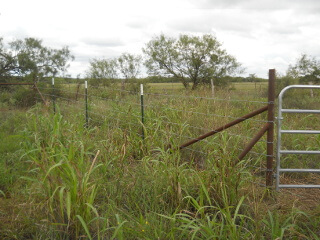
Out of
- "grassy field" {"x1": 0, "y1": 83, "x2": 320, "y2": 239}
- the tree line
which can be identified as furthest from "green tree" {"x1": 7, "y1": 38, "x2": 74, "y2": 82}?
"grassy field" {"x1": 0, "y1": 83, "x2": 320, "y2": 239}

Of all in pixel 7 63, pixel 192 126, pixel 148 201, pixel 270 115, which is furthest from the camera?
pixel 7 63

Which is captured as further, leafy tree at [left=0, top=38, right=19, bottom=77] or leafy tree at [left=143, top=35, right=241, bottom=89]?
leafy tree at [left=143, top=35, right=241, bottom=89]

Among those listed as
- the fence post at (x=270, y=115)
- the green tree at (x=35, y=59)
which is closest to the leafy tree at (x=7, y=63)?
the green tree at (x=35, y=59)

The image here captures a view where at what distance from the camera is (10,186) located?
4.60 meters

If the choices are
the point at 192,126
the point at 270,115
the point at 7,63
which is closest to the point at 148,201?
the point at 270,115

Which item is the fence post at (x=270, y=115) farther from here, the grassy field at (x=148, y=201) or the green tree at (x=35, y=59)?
the green tree at (x=35, y=59)

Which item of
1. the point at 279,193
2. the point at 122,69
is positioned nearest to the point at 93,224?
the point at 279,193

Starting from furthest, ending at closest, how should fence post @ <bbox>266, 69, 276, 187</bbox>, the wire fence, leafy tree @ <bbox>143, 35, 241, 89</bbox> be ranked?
leafy tree @ <bbox>143, 35, 241, 89</bbox>, the wire fence, fence post @ <bbox>266, 69, 276, 187</bbox>

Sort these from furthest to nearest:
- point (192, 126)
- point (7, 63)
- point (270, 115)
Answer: point (7, 63) < point (192, 126) < point (270, 115)

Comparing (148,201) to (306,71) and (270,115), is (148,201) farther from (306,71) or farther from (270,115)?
(306,71)

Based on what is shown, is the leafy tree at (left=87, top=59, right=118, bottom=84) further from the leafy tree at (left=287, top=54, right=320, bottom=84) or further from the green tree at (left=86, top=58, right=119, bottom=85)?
the leafy tree at (left=287, top=54, right=320, bottom=84)

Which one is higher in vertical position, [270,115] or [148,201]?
[270,115]

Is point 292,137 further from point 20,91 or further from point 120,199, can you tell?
point 20,91

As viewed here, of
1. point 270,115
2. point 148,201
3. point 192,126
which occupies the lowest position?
point 148,201
